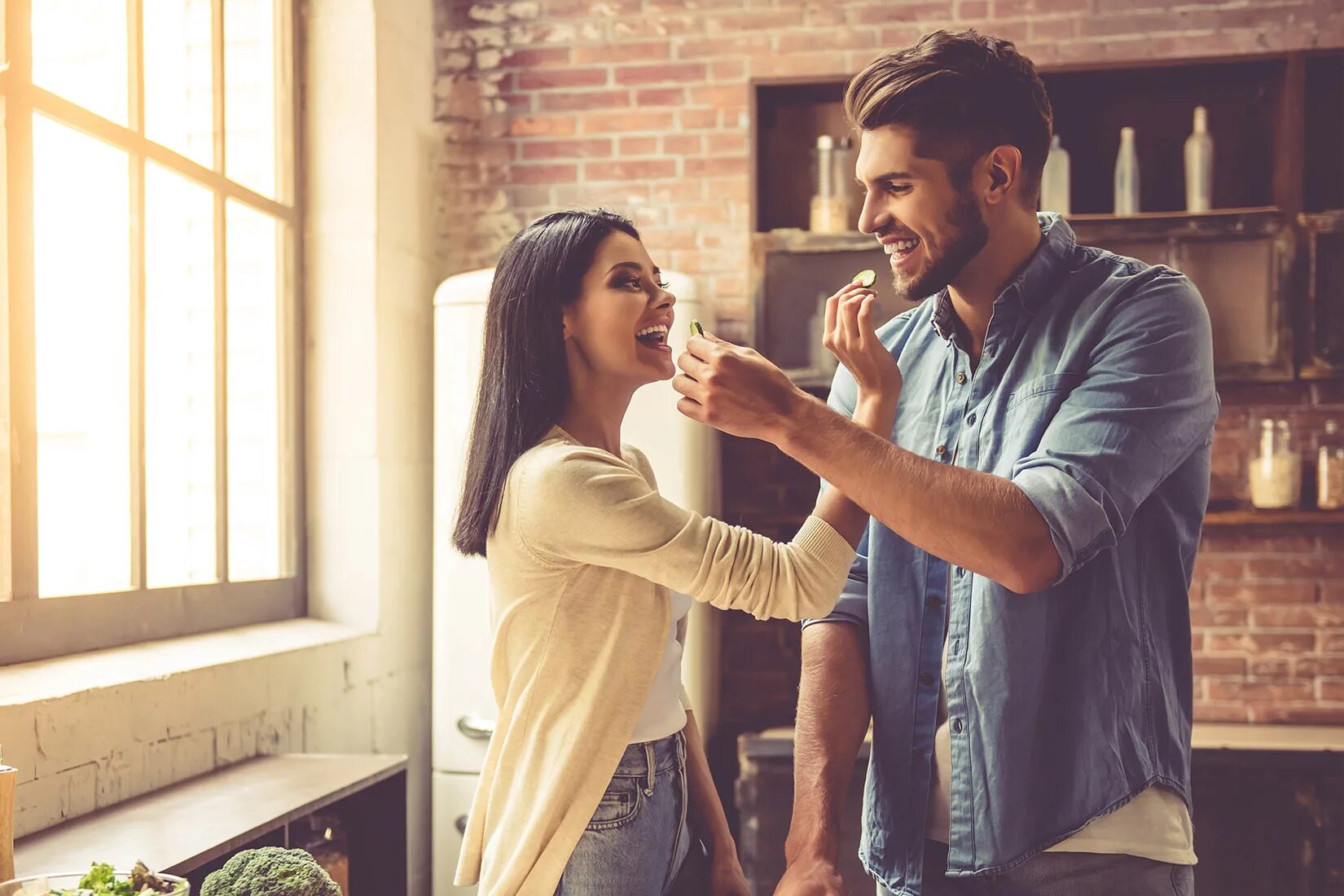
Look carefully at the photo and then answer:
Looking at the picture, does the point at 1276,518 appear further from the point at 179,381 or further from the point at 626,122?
the point at 179,381

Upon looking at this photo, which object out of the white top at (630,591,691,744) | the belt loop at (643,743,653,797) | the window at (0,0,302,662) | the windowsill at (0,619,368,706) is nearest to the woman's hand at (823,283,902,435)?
the white top at (630,591,691,744)

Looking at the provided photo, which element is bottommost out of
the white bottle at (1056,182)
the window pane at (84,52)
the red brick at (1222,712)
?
the red brick at (1222,712)

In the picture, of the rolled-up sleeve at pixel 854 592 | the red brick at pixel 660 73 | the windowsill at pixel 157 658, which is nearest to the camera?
the rolled-up sleeve at pixel 854 592

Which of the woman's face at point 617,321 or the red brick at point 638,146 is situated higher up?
the red brick at point 638,146

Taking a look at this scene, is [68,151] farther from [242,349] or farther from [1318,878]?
[1318,878]

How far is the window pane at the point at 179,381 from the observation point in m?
2.68

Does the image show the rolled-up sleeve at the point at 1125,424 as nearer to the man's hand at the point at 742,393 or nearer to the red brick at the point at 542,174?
the man's hand at the point at 742,393

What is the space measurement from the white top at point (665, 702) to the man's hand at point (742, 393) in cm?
27

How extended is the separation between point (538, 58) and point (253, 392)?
4.75ft

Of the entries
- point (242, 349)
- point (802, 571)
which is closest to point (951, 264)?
point (802, 571)

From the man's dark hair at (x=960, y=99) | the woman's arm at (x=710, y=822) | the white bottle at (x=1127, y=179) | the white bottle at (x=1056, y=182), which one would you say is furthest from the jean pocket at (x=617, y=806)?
the white bottle at (x=1127, y=179)

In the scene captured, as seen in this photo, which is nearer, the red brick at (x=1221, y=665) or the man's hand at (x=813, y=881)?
the man's hand at (x=813, y=881)

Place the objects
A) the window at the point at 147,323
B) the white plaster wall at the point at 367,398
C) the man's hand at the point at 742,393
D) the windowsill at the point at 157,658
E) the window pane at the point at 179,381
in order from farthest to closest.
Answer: the white plaster wall at the point at 367,398
the window pane at the point at 179,381
the window at the point at 147,323
the windowsill at the point at 157,658
the man's hand at the point at 742,393

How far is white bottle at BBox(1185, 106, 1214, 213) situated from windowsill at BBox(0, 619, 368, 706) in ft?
8.62
